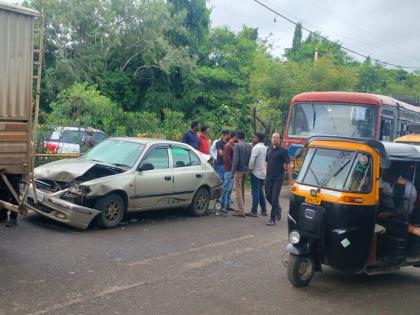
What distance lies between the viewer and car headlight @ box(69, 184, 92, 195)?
818 cm

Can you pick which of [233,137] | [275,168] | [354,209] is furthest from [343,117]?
[354,209]

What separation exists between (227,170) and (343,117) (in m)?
4.16

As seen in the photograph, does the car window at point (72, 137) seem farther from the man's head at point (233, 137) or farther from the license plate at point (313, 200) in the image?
the license plate at point (313, 200)

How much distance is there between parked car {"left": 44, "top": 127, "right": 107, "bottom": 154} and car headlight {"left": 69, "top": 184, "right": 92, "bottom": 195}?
464cm

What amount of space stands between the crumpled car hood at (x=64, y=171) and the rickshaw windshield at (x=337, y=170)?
383cm

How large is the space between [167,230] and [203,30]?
2479cm

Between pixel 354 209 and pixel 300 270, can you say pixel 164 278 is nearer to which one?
pixel 300 270

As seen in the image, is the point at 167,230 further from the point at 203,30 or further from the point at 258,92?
the point at 203,30

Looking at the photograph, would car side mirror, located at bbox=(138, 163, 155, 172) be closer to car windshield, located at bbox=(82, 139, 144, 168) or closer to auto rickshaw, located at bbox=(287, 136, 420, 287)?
car windshield, located at bbox=(82, 139, 144, 168)

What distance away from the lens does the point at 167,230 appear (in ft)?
29.4

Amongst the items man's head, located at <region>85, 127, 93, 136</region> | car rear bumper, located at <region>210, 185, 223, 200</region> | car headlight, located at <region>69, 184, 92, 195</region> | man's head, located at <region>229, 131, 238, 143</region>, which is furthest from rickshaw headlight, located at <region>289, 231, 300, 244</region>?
man's head, located at <region>85, 127, 93, 136</region>

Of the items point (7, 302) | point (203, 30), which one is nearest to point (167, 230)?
point (7, 302)

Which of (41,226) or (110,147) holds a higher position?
(110,147)

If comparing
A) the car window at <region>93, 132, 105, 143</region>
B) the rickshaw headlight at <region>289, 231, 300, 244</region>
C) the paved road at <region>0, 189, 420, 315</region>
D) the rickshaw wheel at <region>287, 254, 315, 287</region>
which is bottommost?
the paved road at <region>0, 189, 420, 315</region>
